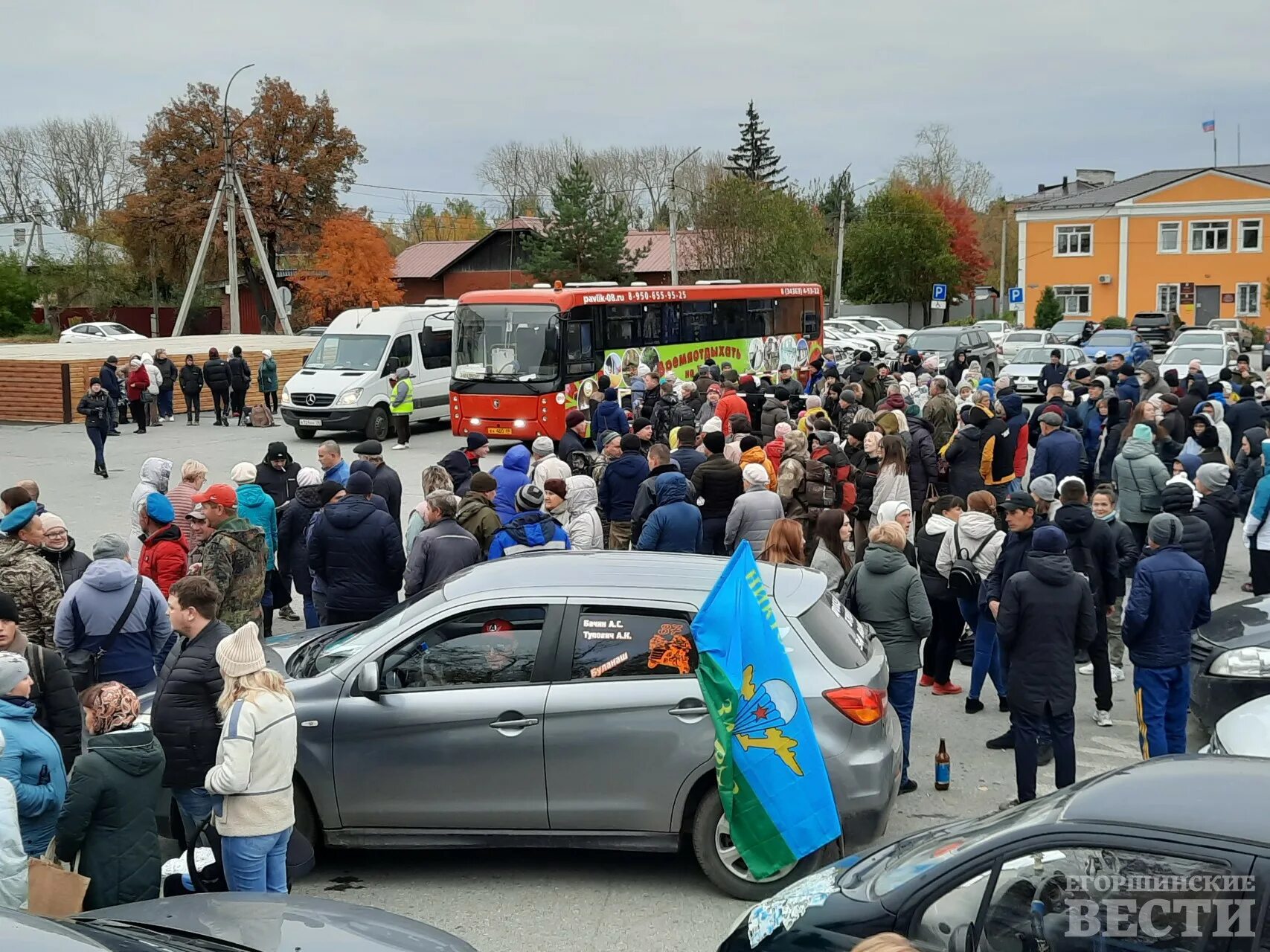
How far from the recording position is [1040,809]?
14.4ft

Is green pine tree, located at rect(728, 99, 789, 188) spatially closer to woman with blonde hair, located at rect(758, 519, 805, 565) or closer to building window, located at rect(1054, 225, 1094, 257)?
building window, located at rect(1054, 225, 1094, 257)

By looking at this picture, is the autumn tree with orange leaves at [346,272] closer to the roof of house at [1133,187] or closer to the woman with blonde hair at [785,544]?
the roof of house at [1133,187]

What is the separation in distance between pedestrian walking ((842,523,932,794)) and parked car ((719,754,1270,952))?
3.19 meters

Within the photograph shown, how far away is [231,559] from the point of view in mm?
8953

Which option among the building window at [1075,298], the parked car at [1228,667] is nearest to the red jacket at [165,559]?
the parked car at [1228,667]

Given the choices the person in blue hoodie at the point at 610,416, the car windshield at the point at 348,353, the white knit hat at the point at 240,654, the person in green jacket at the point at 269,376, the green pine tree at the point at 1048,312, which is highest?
the green pine tree at the point at 1048,312

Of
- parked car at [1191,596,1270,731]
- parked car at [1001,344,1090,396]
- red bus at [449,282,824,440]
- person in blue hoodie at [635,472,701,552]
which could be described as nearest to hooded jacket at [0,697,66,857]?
person in blue hoodie at [635,472,701,552]

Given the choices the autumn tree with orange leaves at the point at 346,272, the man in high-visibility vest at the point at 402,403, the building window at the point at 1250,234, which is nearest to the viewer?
the man in high-visibility vest at the point at 402,403

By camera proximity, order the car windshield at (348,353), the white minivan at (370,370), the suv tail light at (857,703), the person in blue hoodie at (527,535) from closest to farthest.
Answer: the suv tail light at (857,703), the person in blue hoodie at (527,535), the white minivan at (370,370), the car windshield at (348,353)

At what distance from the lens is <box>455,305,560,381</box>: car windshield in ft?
80.0

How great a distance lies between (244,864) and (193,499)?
4640 millimetres

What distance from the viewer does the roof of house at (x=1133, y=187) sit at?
64.4 m

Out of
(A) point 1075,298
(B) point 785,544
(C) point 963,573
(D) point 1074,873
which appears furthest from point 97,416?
(A) point 1075,298

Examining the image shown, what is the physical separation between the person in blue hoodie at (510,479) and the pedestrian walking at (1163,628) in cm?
568
